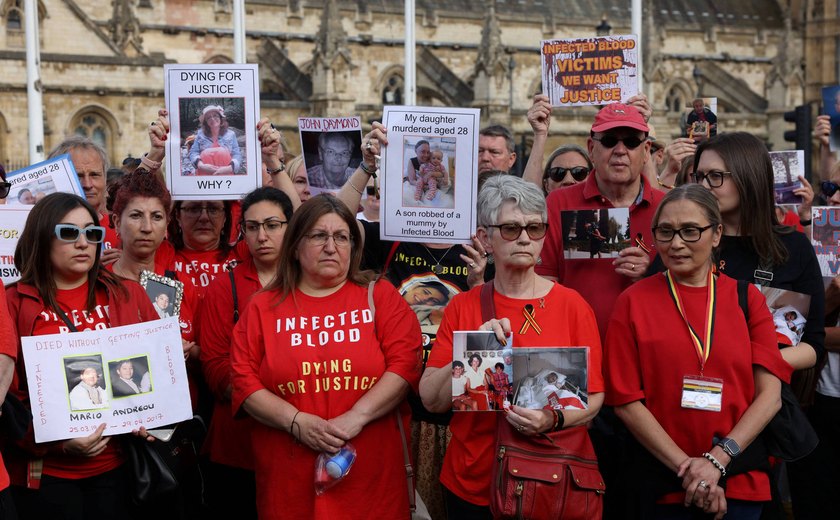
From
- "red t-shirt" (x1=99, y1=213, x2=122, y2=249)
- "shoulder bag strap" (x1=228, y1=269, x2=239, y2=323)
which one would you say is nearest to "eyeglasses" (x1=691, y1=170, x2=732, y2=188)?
"shoulder bag strap" (x1=228, y1=269, x2=239, y2=323)

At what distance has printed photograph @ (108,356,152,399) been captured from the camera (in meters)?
5.18

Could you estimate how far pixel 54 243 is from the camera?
5289mm

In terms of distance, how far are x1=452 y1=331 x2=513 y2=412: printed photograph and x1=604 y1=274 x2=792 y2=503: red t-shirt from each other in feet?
1.96

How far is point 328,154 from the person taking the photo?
760 centimetres

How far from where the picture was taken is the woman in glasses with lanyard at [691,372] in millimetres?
4918

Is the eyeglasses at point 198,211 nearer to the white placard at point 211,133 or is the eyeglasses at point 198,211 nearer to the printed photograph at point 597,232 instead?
the white placard at point 211,133

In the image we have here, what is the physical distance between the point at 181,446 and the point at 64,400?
3.02 ft

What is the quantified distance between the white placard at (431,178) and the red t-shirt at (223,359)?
0.85m

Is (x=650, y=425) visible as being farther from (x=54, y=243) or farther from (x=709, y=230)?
(x=54, y=243)

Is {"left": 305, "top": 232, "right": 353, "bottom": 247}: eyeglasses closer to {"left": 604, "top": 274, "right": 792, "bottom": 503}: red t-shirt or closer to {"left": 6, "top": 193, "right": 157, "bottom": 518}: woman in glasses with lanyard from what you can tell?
{"left": 6, "top": 193, "right": 157, "bottom": 518}: woman in glasses with lanyard

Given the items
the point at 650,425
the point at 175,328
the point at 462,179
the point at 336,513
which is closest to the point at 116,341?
the point at 175,328

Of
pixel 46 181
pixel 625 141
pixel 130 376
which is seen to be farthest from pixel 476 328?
pixel 46 181

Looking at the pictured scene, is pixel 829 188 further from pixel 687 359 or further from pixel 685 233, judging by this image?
pixel 687 359

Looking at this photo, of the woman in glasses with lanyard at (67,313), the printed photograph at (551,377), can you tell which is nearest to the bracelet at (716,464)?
the printed photograph at (551,377)
